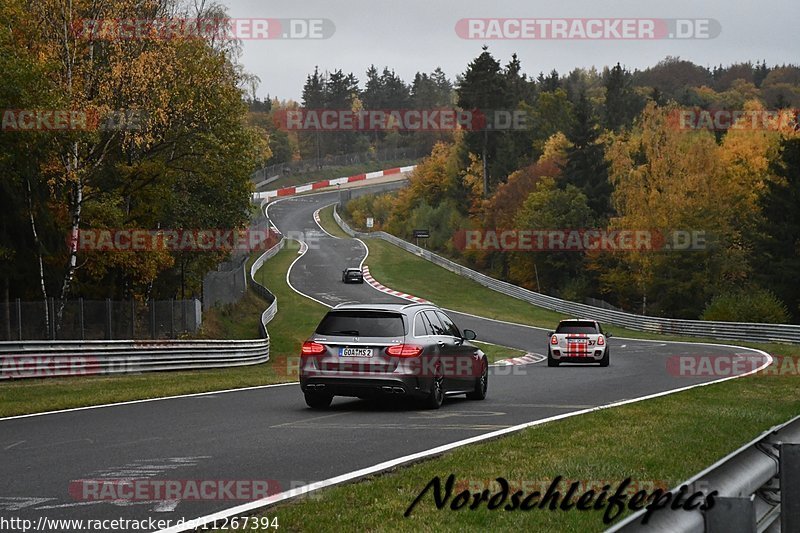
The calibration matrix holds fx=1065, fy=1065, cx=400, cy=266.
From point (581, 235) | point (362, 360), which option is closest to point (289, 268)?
point (581, 235)

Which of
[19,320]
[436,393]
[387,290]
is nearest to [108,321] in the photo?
[19,320]

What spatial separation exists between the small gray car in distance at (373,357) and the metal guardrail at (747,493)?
29.5ft

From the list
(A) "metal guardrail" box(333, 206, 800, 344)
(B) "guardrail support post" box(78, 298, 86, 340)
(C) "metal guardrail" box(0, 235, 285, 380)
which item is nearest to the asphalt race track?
(C) "metal guardrail" box(0, 235, 285, 380)

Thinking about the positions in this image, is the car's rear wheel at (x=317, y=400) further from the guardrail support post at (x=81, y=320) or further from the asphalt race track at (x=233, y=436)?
the guardrail support post at (x=81, y=320)

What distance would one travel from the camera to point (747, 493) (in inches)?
217

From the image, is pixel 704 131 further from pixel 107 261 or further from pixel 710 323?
pixel 107 261

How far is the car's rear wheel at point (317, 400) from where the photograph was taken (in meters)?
16.4

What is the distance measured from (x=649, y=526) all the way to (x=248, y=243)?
8567 cm

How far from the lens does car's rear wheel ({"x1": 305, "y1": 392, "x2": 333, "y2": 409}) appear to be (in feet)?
53.9

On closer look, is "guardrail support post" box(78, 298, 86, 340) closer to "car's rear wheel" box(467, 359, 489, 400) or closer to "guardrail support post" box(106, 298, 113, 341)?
"guardrail support post" box(106, 298, 113, 341)

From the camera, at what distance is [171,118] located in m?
37.2

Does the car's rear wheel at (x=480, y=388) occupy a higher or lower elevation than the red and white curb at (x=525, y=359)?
higher

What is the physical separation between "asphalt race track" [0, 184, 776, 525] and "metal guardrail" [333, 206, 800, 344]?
28.4 meters

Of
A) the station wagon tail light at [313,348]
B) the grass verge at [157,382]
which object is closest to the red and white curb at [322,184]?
the grass verge at [157,382]
